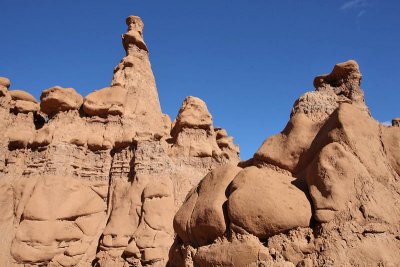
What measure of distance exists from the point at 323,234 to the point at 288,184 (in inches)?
Result: 41.5

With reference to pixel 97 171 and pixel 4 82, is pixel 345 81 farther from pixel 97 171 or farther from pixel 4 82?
pixel 4 82

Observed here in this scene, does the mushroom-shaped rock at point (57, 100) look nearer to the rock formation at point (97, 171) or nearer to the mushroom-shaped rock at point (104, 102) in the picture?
the rock formation at point (97, 171)

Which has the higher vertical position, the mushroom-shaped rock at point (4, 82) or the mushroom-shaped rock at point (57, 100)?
the mushroom-shaped rock at point (4, 82)

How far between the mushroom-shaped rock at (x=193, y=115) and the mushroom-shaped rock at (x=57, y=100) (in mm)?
6179

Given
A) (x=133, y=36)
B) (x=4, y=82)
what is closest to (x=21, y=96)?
(x=4, y=82)

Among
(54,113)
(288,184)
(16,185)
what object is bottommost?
(288,184)

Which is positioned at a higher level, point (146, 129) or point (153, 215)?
point (146, 129)

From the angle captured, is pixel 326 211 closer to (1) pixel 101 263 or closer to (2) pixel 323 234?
(2) pixel 323 234

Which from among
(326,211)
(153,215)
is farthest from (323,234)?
(153,215)

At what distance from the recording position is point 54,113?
63.2 feet

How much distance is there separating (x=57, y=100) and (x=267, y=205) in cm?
1635

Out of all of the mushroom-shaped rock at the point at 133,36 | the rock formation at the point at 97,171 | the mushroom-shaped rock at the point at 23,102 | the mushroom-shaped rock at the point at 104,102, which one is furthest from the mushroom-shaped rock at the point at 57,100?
the mushroom-shaped rock at the point at 133,36

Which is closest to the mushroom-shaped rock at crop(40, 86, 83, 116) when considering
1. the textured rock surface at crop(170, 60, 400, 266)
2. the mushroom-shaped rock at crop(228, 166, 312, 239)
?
the textured rock surface at crop(170, 60, 400, 266)

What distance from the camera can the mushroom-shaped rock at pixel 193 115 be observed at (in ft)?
70.1
